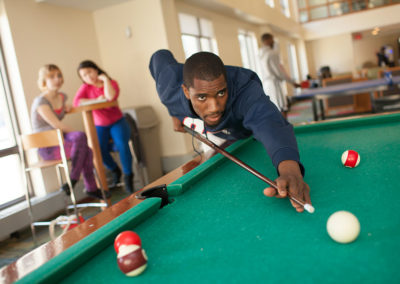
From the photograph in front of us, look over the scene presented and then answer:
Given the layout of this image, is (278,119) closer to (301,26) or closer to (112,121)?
(112,121)

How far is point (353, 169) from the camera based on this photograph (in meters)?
1.45

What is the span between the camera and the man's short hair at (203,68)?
1.58 metres

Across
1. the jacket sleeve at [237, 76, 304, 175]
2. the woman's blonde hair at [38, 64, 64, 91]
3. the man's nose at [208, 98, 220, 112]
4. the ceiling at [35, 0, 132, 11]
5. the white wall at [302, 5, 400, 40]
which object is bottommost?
the jacket sleeve at [237, 76, 304, 175]

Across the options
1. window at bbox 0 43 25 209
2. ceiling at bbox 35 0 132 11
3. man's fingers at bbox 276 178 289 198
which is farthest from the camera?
ceiling at bbox 35 0 132 11

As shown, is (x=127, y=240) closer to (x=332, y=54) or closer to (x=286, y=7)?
(x=286, y=7)

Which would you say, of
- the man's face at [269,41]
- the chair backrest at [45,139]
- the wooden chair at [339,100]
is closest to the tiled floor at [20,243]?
the chair backrest at [45,139]

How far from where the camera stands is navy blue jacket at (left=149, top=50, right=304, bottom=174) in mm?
1443

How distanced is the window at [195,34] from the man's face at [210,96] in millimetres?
3989

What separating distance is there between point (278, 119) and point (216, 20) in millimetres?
5509

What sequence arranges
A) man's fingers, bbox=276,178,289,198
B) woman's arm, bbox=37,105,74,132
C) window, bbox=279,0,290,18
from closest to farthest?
man's fingers, bbox=276,178,289,198 < woman's arm, bbox=37,105,74,132 < window, bbox=279,0,290,18

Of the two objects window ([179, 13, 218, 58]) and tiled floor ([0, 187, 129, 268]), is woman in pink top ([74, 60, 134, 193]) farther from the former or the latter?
window ([179, 13, 218, 58])

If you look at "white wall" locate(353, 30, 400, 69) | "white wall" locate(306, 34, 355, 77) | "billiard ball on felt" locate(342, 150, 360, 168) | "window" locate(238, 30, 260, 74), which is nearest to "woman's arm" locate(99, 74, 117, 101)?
"billiard ball on felt" locate(342, 150, 360, 168)

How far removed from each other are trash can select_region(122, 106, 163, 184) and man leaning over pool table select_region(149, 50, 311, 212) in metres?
2.35

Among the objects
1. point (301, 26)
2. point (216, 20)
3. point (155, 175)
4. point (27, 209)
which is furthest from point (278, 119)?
point (301, 26)
